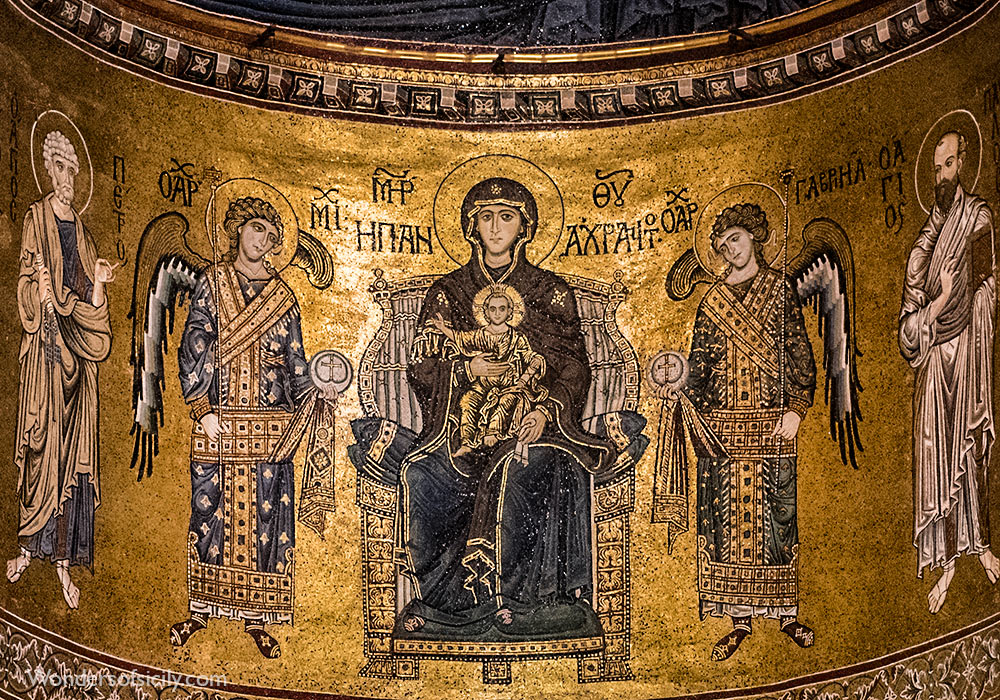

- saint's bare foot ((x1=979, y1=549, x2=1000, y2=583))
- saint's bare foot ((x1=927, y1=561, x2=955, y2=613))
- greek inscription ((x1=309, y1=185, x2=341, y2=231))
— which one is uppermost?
greek inscription ((x1=309, y1=185, x2=341, y2=231))

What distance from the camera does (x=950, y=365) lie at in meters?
9.14

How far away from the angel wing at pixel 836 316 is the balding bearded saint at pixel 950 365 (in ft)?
1.14

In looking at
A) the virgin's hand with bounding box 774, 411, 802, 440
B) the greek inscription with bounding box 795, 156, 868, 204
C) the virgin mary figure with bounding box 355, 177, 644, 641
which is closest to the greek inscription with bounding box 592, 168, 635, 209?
the virgin mary figure with bounding box 355, 177, 644, 641

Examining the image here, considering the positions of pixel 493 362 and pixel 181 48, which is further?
pixel 493 362

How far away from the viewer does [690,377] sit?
9.94 m

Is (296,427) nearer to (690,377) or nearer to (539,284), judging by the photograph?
(539,284)

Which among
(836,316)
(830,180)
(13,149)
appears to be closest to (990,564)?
(836,316)

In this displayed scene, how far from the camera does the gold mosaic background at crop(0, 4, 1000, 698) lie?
9.14 meters

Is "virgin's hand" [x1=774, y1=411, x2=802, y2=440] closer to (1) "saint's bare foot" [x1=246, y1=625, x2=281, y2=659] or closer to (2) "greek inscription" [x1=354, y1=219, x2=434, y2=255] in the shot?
(2) "greek inscription" [x1=354, y1=219, x2=434, y2=255]

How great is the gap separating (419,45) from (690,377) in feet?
8.77

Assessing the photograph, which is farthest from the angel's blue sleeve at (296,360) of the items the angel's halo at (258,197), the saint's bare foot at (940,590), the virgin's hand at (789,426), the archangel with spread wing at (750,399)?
the saint's bare foot at (940,590)

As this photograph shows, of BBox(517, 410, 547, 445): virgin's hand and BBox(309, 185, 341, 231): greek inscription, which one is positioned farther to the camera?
BBox(517, 410, 547, 445): virgin's hand

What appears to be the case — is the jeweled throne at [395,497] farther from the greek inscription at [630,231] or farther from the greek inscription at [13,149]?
the greek inscription at [13,149]

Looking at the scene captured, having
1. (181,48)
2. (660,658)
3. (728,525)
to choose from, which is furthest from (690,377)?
(181,48)
